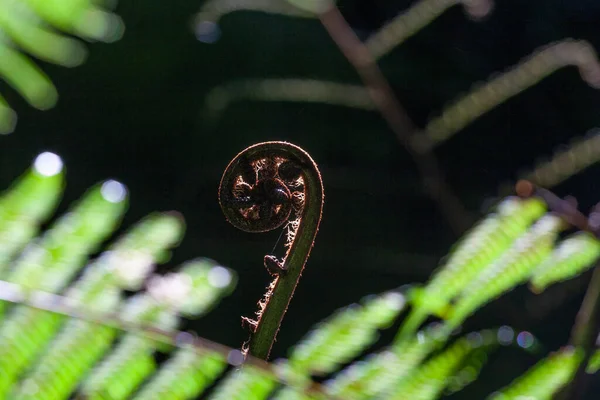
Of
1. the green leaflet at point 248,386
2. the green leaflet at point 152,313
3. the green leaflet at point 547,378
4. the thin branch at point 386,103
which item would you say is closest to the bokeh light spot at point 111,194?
the green leaflet at point 152,313

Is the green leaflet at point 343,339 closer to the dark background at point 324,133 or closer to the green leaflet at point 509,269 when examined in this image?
the green leaflet at point 509,269

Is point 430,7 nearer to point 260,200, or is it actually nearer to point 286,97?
point 286,97

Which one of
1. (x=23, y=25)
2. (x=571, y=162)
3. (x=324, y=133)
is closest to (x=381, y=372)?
(x=23, y=25)

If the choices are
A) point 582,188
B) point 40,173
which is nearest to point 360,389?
point 40,173

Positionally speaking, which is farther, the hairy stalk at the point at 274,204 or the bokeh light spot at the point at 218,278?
the bokeh light spot at the point at 218,278

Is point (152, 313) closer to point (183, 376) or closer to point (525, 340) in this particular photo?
point (183, 376)

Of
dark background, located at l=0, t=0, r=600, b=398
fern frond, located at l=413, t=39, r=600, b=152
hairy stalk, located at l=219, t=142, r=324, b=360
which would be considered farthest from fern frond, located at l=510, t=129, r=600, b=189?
hairy stalk, located at l=219, t=142, r=324, b=360
